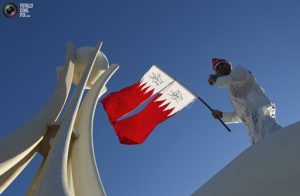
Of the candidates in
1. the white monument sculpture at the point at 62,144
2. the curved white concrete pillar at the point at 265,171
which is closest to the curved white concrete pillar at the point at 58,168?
the white monument sculpture at the point at 62,144

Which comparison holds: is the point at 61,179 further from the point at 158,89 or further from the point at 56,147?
the point at 158,89

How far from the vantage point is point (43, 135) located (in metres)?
6.18

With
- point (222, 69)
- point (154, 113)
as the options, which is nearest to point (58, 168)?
point (222, 69)

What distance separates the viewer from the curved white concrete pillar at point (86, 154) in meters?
5.25

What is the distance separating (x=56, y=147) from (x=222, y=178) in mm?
2869

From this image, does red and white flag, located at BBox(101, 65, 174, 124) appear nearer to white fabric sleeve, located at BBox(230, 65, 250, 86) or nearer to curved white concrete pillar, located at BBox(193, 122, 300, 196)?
white fabric sleeve, located at BBox(230, 65, 250, 86)

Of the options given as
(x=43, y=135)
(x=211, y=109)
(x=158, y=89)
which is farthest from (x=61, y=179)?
(x=158, y=89)

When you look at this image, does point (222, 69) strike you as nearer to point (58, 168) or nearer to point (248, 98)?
point (248, 98)

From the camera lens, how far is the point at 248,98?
226 inches

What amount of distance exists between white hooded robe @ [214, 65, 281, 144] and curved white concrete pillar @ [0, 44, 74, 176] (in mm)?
2744

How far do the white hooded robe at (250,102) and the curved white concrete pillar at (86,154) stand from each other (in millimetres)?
2218

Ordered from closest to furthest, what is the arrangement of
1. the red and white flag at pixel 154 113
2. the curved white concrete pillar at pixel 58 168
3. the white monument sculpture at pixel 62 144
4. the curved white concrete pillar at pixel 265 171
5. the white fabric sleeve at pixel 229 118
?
the curved white concrete pillar at pixel 265 171 < the curved white concrete pillar at pixel 58 168 < the white monument sculpture at pixel 62 144 < the white fabric sleeve at pixel 229 118 < the red and white flag at pixel 154 113

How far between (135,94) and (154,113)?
0.72 metres

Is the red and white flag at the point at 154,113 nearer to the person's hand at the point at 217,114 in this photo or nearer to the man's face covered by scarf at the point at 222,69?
the person's hand at the point at 217,114
